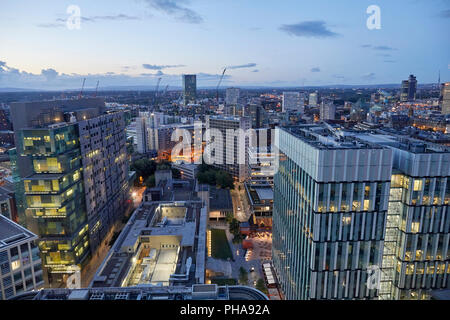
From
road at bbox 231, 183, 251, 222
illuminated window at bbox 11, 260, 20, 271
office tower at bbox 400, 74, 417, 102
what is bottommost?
road at bbox 231, 183, 251, 222

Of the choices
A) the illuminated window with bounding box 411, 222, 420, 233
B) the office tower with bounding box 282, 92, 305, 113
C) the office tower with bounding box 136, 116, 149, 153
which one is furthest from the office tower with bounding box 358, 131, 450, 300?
the office tower with bounding box 282, 92, 305, 113

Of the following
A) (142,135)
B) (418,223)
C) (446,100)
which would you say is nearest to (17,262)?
(418,223)

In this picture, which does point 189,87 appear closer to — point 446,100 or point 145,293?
point 446,100

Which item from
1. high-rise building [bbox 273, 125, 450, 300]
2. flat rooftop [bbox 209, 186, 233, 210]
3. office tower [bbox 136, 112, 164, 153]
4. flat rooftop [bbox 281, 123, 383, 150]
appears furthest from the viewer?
office tower [bbox 136, 112, 164, 153]

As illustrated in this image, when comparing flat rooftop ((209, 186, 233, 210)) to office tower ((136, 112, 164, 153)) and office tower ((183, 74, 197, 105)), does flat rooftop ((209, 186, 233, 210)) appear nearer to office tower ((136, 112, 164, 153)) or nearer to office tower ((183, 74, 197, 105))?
office tower ((136, 112, 164, 153))

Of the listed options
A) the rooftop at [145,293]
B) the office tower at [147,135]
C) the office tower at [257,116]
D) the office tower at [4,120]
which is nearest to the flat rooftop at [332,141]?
the rooftop at [145,293]

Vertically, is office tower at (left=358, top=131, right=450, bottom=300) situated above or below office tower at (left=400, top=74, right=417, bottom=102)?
below

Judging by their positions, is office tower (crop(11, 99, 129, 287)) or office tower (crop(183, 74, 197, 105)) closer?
office tower (crop(11, 99, 129, 287))
